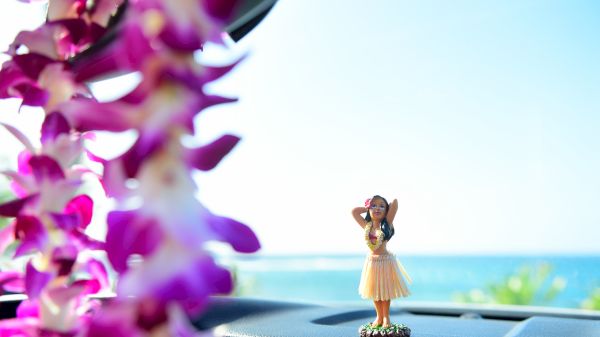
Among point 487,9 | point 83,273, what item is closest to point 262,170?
point 487,9

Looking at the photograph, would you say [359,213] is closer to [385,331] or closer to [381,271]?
[381,271]

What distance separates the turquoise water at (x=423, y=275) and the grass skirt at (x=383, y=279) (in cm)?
1574

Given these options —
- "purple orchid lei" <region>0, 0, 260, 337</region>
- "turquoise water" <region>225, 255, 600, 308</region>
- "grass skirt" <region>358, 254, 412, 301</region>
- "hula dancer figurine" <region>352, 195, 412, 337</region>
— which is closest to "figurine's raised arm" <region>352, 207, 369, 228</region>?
"hula dancer figurine" <region>352, 195, 412, 337</region>

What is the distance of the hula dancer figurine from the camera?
1909 mm

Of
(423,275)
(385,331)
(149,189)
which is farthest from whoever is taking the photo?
(423,275)

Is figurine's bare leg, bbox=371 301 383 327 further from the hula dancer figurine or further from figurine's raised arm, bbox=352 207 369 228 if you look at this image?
figurine's raised arm, bbox=352 207 369 228

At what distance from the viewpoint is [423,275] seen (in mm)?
23016

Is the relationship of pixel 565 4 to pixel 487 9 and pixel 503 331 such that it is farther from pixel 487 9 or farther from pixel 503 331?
pixel 503 331

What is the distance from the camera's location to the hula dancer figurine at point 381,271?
1.91 meters

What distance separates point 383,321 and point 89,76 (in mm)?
1788

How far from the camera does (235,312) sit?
213 centimetres

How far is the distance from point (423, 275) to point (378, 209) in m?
21.5

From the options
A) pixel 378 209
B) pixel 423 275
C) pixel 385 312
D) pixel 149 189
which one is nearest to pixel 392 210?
pixel 378 209

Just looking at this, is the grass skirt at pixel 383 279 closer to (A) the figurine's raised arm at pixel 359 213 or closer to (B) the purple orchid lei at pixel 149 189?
(A) the figurine's raised arm at pixel 359 213
